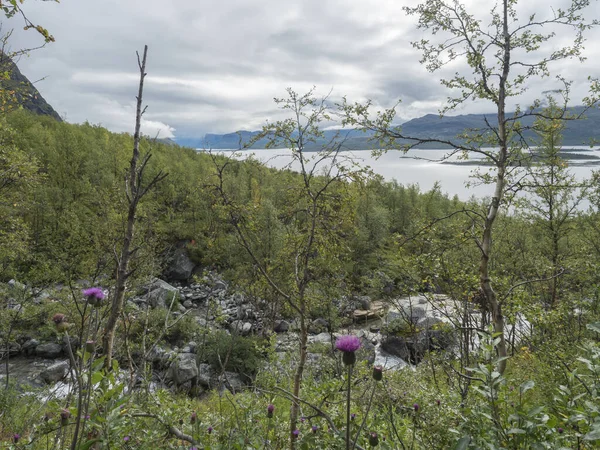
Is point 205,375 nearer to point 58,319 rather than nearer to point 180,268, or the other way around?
point 58,319

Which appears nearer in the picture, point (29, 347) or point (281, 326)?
point (29, 347)

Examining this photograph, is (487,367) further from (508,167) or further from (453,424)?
(508,167)

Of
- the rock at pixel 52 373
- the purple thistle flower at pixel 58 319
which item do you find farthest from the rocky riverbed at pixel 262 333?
the purple thistle flower at pixel 58 319

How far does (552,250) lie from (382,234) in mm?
20472

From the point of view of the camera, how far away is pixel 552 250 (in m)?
13.9

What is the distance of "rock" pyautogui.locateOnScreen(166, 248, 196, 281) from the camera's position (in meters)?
33.9

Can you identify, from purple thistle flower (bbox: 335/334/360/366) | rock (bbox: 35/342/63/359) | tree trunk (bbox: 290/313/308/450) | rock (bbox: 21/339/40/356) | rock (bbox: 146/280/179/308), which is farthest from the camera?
rock (bbox: 146/280/179/308)

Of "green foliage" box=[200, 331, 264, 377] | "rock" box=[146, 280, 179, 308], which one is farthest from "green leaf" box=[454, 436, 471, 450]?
"rock" box=[146, 280, 179, 308]

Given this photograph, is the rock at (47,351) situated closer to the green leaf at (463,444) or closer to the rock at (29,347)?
the rock at (29,347)

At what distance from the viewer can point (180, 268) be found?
3412 cm

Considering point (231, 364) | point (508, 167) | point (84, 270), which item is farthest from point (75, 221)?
point (508, 167)

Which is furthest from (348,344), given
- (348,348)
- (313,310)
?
(313,310)

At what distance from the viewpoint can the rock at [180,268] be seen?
3388cm

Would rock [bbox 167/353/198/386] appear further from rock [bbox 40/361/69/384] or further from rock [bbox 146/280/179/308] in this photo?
rock [bbox 146/280/179/308]
